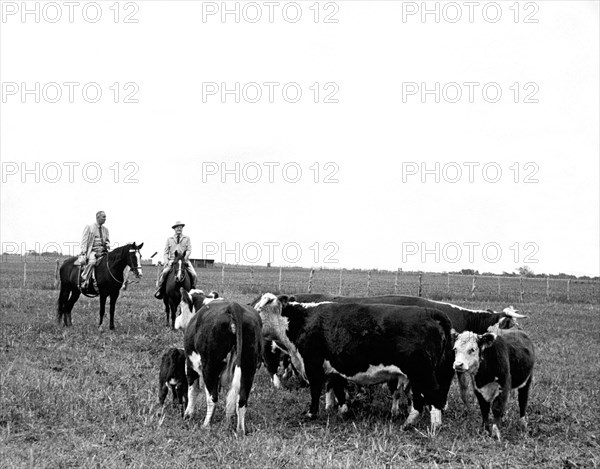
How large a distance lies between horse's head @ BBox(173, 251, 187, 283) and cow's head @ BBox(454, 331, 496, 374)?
9.75 metres

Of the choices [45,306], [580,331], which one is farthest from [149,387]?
[580,331]

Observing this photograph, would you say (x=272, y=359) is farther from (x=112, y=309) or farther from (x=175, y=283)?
(x=112, y=309)

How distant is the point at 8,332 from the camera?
46.4 ft

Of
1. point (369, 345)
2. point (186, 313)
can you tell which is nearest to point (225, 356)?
point (369, 345)

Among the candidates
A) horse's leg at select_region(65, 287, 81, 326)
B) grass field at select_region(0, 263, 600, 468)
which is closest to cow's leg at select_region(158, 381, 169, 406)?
grass field at select_region(0, 263, 600, 468)

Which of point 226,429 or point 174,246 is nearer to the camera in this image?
point 226,429

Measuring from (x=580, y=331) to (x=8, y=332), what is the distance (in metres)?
16.9

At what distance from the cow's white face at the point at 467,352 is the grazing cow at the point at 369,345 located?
267 millimetres

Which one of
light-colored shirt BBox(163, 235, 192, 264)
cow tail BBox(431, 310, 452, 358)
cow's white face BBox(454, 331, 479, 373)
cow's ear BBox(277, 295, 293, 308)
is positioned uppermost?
light-colored shirt BBox(163, 235, 192, 264)

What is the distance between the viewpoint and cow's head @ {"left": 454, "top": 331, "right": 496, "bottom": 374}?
805 cm

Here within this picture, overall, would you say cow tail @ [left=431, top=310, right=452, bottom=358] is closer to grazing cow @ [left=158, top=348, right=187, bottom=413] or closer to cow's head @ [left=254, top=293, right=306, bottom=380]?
cow's head @ [left=254, top=293, right=306, bottom=380]

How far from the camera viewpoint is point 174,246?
1808 cm

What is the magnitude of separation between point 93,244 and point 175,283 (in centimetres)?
268

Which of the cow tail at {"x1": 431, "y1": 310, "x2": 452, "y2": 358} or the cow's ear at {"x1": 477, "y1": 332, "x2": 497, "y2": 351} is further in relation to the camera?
the cow tail at {"x1": 431, "y1": 310, "x2": 452, "y2": 358}
